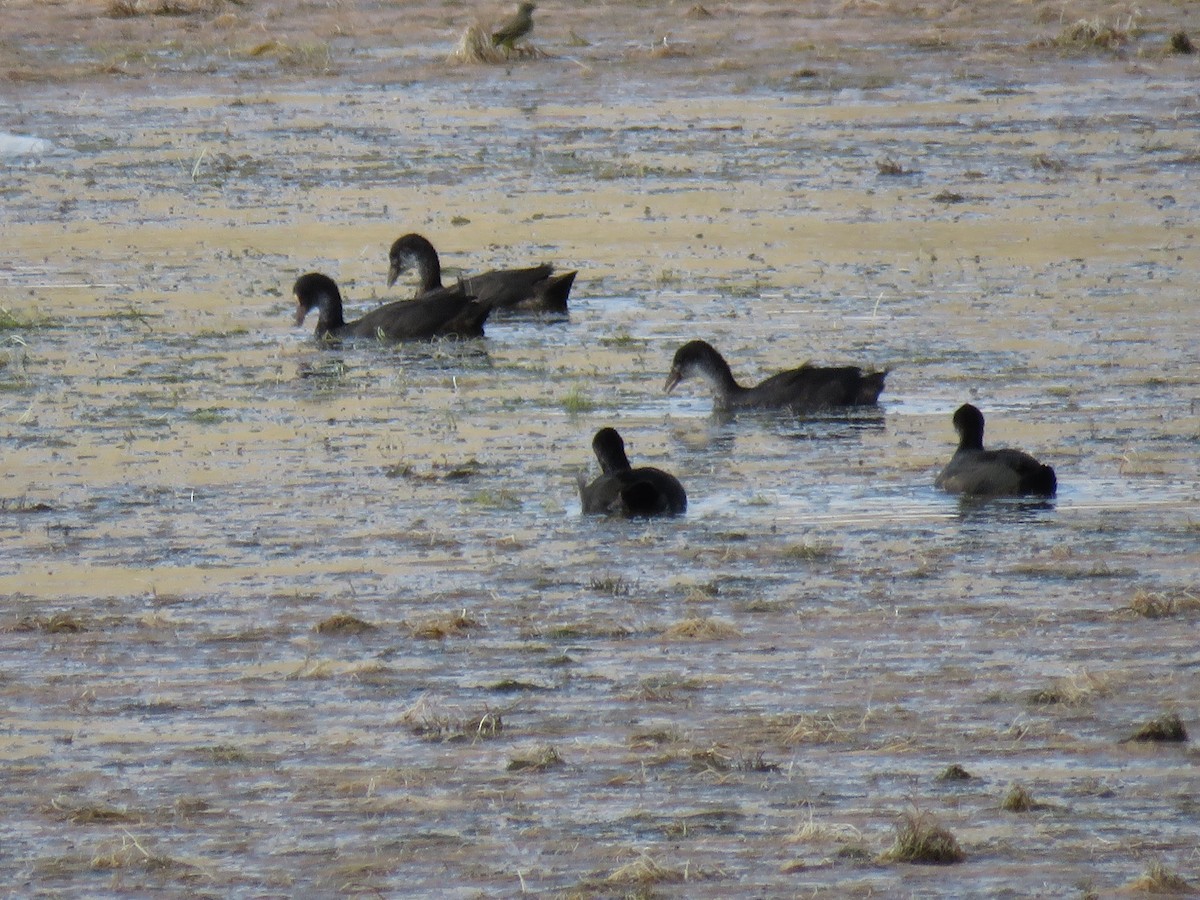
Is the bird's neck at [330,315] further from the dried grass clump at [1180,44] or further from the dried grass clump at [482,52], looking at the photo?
the dried grass clump at [1180,44]

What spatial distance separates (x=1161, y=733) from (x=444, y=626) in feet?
8.78

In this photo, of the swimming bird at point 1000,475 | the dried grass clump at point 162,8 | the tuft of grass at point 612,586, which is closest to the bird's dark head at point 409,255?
the swimming bird at point 1000,475

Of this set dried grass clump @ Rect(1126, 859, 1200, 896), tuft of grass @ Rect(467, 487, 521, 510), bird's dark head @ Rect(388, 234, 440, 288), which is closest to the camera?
dried grass clump @ Rect(1126, 859, 1200, 896)

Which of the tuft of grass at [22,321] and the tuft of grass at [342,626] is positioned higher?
the tuft of grass at [22,321]

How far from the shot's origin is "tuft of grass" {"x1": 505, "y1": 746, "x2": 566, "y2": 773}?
762 centimetres

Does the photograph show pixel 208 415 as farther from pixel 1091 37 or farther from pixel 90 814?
pixel 1091 37

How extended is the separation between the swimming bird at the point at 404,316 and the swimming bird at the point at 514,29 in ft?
47.4

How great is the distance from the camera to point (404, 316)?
55.2ft

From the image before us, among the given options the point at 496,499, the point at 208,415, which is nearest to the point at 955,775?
the point at 496,499

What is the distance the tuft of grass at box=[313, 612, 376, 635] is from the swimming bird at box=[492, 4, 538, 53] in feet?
72.6

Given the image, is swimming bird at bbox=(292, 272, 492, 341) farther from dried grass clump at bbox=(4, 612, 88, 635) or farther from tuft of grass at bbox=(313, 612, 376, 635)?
tuft of grass at bbox=(313, 612, 376, 635)

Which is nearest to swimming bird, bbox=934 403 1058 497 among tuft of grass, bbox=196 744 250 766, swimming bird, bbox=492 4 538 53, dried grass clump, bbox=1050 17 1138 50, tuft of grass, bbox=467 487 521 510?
tuft of grass, bbox=467 487 521 510

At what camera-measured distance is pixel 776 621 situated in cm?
942

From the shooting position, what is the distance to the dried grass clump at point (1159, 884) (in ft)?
20.9
